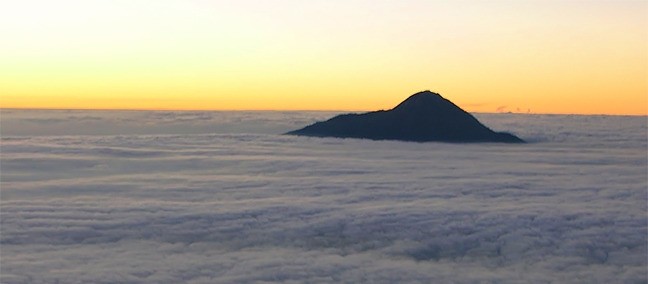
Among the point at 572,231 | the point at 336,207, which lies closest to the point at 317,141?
the point at 336,207

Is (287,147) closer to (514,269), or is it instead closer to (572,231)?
(572,231)

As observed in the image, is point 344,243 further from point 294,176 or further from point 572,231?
point 294,176

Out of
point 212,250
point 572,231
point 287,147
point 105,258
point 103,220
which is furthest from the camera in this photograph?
point 287,147

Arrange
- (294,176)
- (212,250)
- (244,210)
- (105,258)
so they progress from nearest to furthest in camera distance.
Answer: (105,258)
(212,250)
(244,210)
(294,176)

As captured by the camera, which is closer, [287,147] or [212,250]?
[212,250]

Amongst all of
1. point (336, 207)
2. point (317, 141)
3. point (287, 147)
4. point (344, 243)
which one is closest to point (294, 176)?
point (336, 207)

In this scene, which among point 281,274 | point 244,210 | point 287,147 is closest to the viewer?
point 281,274
